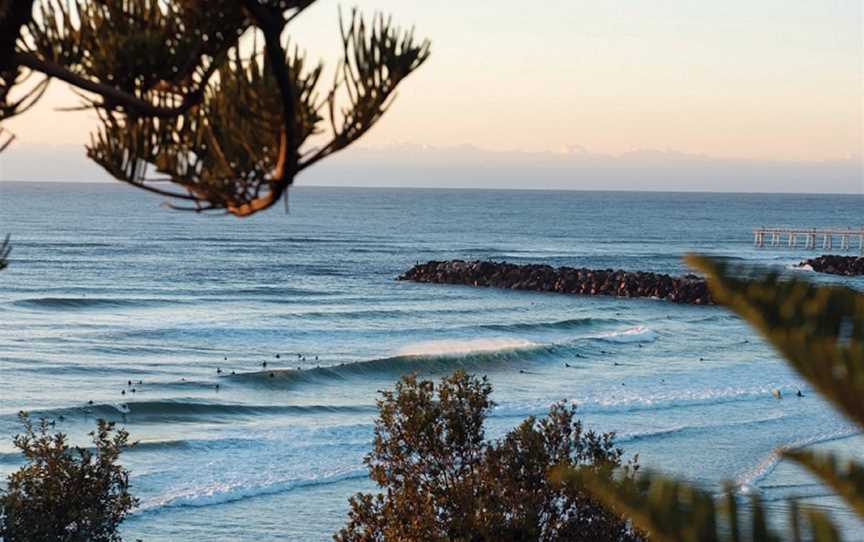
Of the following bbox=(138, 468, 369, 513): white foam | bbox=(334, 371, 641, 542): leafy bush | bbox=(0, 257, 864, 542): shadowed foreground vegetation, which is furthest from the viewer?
bbox=(138, 468, 369, 513): white foam

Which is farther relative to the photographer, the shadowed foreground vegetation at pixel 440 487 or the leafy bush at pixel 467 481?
the shadowed foreground vegetation at pixel 440 487

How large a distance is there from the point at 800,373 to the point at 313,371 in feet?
98.5

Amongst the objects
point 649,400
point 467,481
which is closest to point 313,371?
point 649,400

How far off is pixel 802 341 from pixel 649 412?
25043 millimetres

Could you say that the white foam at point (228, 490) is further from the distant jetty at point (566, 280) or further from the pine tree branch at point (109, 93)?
the distant jetty at point (566, 280)

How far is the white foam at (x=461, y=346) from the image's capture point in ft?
121

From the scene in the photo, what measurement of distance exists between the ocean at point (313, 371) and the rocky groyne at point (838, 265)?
18.0 feet

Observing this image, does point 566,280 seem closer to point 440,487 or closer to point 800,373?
point 440,487

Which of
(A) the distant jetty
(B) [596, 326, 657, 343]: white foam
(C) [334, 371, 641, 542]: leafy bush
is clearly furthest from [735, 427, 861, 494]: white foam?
(A) the distant jetty

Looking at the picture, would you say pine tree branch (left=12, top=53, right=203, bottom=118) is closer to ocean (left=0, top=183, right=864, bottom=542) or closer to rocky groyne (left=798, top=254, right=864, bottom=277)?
ocean (left=0, top=183, right=864, bottom=542)

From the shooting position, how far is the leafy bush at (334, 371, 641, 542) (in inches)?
418

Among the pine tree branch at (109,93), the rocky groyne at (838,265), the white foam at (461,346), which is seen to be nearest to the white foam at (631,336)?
the white foam at (461,346)

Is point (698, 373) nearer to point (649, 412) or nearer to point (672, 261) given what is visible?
point (649, 412)

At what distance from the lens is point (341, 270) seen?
6562 centimetres
